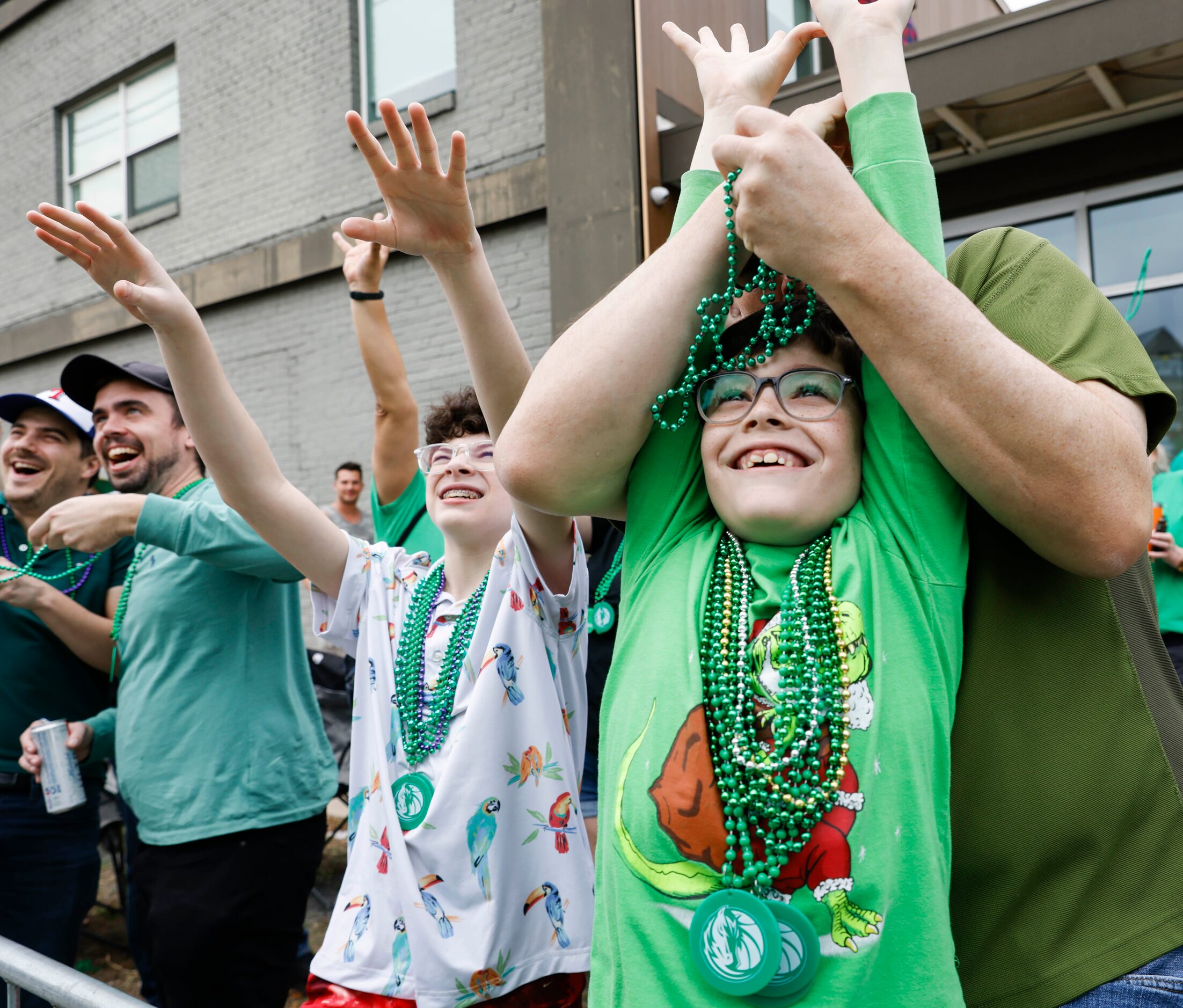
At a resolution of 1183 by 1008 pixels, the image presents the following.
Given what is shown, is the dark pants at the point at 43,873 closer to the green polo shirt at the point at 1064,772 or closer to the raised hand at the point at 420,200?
the raised hand at the point at 420,200

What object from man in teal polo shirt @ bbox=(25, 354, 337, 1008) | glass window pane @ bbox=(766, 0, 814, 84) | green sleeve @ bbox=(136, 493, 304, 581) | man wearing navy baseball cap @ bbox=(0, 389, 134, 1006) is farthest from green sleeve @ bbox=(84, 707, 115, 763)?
glass window pane @ bbox=(766, 0, 814, 84)

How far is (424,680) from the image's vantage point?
185 centimetres

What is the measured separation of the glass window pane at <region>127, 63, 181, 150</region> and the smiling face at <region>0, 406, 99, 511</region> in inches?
274

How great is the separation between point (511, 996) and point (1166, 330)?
222 inches

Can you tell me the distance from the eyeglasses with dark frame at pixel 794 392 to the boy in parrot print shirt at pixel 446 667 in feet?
2.06

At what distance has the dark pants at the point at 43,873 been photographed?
2.71 m

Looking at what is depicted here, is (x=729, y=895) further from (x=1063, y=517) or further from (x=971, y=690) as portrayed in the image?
(x=1063, y=517)

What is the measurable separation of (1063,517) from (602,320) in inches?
22.4

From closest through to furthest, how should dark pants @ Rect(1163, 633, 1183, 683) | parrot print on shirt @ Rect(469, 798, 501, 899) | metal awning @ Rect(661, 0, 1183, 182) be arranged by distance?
parrot print on shirt @ Rect(469, 798, 501, 899)
dark pants @ Rect(1163, 633, 1183, 683)
metal awning @ Rect(661, 0, 1183, 182)

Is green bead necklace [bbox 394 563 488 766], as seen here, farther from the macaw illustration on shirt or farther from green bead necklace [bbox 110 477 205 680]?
green bead necklace [bbox 110 477 205 680]

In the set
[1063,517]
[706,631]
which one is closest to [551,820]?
[706,631]

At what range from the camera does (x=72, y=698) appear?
3.01m

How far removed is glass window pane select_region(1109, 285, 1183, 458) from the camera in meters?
5.53

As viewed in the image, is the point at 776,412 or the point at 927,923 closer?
the point at 927,923
